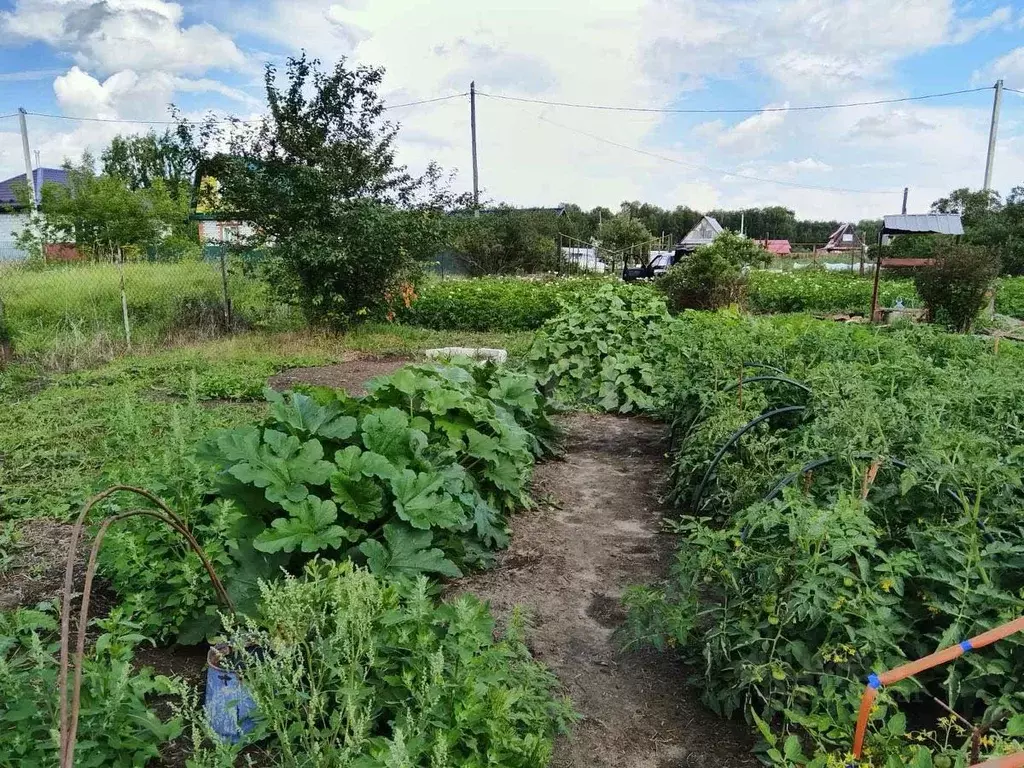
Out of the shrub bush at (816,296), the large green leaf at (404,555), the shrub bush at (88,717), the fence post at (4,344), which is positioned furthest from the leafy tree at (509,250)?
the shrub bush at (88,717)

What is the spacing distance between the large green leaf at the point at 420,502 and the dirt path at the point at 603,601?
0.63 meters

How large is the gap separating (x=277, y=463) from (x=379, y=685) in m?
1.04

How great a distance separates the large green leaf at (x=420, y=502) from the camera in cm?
279

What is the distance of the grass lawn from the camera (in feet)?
13.1

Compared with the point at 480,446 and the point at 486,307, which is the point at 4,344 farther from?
the point at 486,307

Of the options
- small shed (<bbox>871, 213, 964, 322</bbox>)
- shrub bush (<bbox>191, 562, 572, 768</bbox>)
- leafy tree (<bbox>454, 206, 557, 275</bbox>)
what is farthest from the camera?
leafy tree (<bbox>454, 206, 557, 275</bbox>)

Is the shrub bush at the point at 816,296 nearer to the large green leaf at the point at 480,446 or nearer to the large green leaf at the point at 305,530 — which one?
Result: the large green leaf at the point at 480,446

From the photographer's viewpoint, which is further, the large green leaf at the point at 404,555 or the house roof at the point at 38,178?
the house roof at the point at 38,178

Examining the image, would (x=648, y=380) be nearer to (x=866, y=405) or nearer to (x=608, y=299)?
(x=608, y=299)

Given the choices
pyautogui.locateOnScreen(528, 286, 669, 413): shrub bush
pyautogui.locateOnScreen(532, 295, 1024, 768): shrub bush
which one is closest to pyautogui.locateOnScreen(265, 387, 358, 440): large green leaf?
pyautogui.locateOnScreen(532, 295, 1024, 768): shrub bush

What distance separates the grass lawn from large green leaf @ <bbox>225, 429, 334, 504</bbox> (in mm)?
354

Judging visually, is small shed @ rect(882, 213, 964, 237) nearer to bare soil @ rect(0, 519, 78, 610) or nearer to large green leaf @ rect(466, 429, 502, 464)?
large green leaf @ rect(466, 429, 502, 464)

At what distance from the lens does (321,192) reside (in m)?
10.7

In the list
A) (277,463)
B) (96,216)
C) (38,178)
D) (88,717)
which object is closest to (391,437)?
(277,463)
